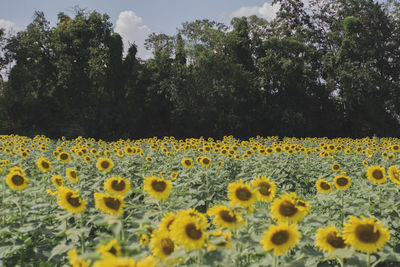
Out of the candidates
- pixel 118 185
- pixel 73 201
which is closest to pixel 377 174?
pixel 118 185

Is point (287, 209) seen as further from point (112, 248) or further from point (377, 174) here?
point (377, 174)

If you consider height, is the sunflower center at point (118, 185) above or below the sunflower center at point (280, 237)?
above

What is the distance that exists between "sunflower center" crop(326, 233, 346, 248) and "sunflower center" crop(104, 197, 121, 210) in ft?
4.32

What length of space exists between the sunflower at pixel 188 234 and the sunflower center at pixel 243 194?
63 cm

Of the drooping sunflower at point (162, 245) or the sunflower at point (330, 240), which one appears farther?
the sunflower at point (330, 240)

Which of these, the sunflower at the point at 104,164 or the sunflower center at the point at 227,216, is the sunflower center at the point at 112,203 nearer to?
the sunflower center at the point at 227,216

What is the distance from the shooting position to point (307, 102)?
24.7m

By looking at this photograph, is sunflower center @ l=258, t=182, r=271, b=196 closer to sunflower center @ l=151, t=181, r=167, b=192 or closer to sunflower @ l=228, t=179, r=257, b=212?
sunflower @ l=228, t=179, r=257, b=212

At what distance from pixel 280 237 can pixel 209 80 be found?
19800 mm

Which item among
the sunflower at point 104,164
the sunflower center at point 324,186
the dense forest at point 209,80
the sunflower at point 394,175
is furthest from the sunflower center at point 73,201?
the dense forest at point 209,80

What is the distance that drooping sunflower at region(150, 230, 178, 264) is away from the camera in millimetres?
1803

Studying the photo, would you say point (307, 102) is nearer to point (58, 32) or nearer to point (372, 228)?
point (58, 32)

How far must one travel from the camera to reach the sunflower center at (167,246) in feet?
5.97

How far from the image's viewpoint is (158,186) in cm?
285
